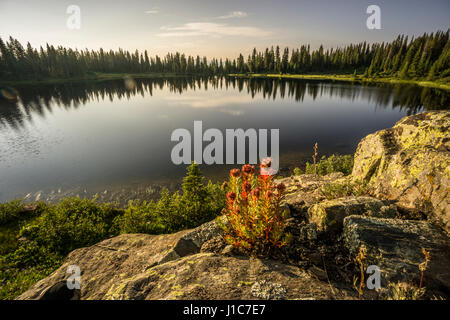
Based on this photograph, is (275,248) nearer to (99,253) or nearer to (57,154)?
(99,253)

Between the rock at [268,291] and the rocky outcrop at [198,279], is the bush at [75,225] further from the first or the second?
the rock at [268,291]

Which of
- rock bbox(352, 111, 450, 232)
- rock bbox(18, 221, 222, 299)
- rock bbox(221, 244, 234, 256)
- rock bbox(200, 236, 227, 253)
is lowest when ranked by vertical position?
rock bbox(18, 221, 222, 299)

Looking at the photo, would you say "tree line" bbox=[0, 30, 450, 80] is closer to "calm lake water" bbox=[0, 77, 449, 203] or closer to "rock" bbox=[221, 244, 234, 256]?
"calm lake water" bbox=[0, 77, 449, 203]

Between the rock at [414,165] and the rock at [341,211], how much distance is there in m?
0.76

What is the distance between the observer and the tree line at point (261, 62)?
94306 millimetres

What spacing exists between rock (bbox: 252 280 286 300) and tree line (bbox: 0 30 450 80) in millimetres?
125329

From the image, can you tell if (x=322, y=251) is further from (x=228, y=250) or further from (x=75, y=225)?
(x=75, y=225)

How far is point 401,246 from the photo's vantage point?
352 centimetres

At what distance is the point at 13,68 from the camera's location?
319ft

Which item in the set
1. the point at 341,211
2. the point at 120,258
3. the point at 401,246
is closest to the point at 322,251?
the point at 341,211

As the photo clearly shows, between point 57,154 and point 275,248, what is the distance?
30382 millimetres

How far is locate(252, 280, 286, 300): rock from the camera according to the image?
2.86m

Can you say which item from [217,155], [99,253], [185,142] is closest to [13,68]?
[185,142]

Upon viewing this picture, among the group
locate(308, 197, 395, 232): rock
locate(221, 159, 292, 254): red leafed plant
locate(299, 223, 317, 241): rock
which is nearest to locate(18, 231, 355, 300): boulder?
locate(221, 159, 292, 254): red leafed plant
